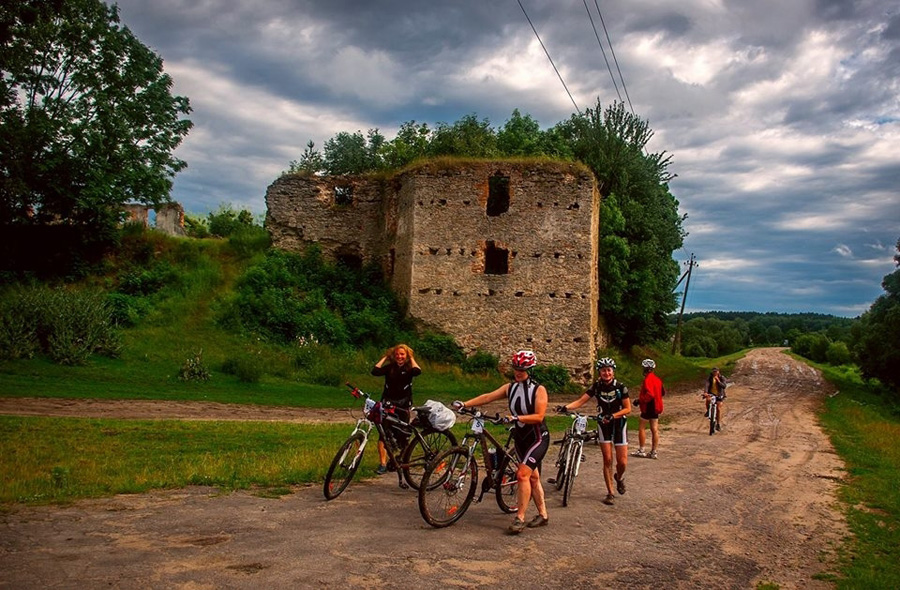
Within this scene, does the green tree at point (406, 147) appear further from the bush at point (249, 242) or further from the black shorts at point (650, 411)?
the black shorts at point (650, 411)

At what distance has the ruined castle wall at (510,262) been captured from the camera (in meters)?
25.8

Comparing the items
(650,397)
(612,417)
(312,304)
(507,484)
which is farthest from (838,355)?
(507,484)

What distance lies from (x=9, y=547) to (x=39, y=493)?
2086 mm

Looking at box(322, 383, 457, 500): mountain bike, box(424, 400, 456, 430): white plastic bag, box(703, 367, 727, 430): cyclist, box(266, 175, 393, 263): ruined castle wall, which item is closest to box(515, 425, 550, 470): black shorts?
box(424, 400, 456, 430): white plastic bag

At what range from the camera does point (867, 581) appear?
611 centimetres

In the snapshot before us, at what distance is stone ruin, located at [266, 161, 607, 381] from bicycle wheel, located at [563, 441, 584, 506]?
1668cm

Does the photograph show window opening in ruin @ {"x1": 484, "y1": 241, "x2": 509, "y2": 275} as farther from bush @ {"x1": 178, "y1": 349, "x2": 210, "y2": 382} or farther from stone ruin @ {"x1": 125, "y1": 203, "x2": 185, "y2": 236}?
stone ruin @ {"x1": 125, "y1": 203, "x2": 185, "y2": 236}

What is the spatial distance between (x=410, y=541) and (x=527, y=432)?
171cm

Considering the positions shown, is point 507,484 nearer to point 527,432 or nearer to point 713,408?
point 527,432

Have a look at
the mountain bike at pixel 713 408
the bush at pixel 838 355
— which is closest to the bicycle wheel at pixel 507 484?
the mountain bike at pixel 713 408

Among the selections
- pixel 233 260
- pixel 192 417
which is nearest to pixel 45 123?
pixel 233 260

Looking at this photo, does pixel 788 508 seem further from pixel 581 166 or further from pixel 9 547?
pixel 581 166

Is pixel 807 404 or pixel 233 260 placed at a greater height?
pixel 233 260

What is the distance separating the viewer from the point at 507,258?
1038 inches
